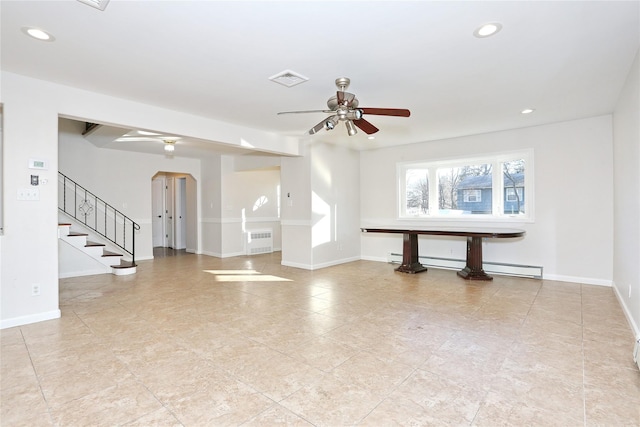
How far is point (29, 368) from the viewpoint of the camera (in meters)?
2.41

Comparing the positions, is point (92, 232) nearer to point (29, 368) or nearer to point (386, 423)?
point (29, 368)

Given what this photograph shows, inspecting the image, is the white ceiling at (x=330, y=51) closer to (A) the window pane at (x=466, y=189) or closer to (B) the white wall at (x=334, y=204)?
(A) the window pane at (x=466, y=189)

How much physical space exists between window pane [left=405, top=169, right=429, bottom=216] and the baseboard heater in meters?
0.96

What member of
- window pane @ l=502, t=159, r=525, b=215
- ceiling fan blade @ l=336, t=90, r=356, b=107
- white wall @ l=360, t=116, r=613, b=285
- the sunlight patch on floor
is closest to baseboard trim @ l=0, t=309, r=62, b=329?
the sunlight patch on floor

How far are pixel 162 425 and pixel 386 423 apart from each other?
1.23 m

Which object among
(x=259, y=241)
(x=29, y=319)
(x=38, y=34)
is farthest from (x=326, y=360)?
(x=259, y=241)

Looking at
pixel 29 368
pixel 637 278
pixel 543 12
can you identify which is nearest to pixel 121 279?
pixel 29 368

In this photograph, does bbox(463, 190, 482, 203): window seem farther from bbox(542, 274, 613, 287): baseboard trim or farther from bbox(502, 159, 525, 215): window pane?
bbox(542, 274, 613, 287): baseboard trim

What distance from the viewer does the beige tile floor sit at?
188cm

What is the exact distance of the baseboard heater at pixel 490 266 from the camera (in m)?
5.33

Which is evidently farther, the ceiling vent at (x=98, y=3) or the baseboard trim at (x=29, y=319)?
the baseboard trim at (x=29, y=319)

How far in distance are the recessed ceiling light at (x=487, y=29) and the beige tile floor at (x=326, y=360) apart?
253 cm

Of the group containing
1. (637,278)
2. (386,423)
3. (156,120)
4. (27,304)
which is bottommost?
(386,423)

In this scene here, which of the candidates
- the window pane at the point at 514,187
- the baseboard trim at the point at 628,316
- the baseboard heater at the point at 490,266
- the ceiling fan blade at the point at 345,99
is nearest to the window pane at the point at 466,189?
the window pane at the point at 514,187
